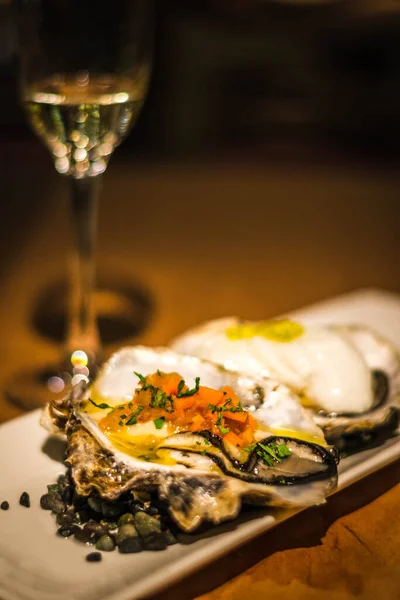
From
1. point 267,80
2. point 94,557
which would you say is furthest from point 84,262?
point 267,80

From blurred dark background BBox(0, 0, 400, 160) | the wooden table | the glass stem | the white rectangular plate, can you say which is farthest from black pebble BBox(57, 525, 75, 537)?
blurred dark background BBox(0, 0, 400, 160)

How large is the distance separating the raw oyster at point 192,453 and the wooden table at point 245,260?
0.29 feet

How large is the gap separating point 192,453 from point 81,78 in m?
0.85

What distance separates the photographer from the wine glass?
54.9 inches

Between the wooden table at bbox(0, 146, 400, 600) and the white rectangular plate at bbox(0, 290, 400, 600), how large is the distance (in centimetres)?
6

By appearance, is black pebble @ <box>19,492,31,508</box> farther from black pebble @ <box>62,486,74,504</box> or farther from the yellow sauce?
the yellow sauce

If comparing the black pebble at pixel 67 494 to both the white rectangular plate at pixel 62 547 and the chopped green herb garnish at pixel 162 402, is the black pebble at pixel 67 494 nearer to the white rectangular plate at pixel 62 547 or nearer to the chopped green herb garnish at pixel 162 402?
the white rectangular plate at pixel 62 547

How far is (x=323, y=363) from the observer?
130 cm

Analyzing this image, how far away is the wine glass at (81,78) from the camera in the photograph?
1.39m

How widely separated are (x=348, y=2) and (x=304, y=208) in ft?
5.06

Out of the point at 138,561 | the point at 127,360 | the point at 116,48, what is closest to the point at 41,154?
the point at 116,48

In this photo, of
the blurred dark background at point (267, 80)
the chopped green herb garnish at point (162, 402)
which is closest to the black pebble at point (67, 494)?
the chopped green herb garnish at point (162, 402)

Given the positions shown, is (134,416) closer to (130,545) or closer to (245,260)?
(130,545)

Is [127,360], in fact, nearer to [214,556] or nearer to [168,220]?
[214,556]
